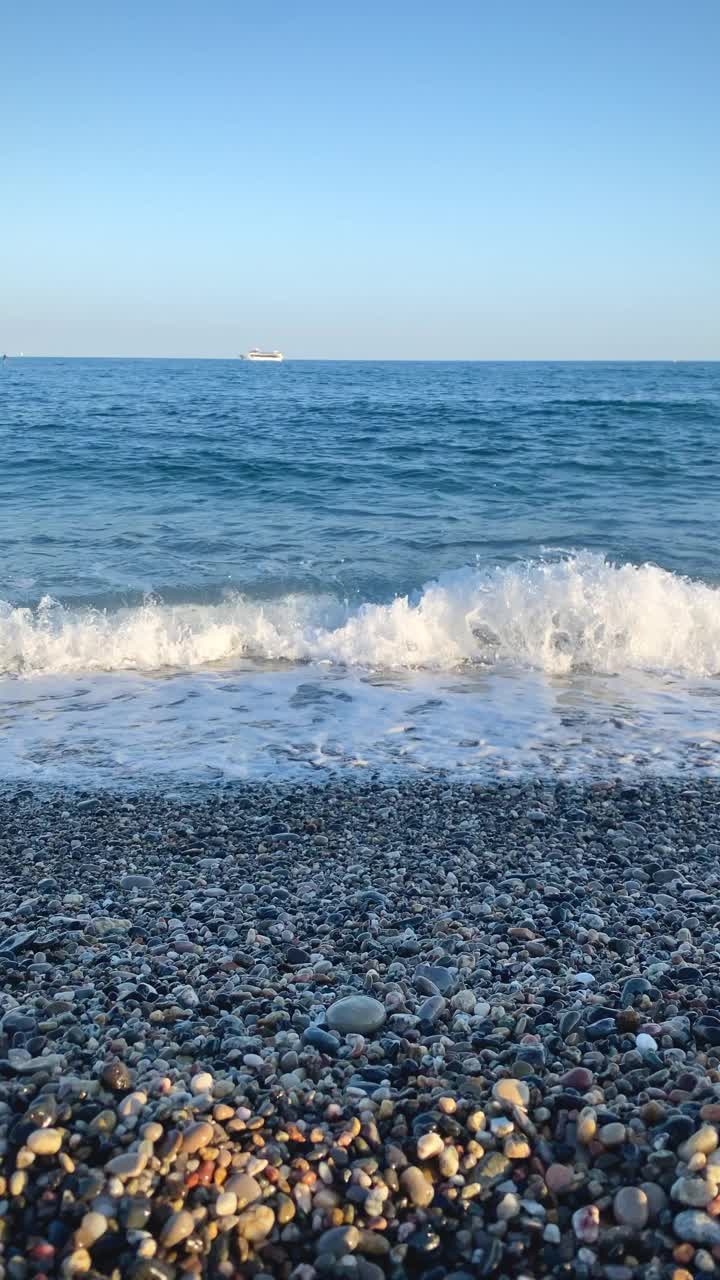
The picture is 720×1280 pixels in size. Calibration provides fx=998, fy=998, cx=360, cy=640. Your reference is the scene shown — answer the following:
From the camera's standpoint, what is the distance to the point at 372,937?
141 inches

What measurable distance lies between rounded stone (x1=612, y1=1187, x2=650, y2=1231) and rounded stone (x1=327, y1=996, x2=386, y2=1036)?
888 mm

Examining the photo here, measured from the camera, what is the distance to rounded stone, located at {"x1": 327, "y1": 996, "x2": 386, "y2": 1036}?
2898mm

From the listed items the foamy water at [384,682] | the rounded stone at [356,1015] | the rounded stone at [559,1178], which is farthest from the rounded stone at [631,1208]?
the foamy water at [384,682]

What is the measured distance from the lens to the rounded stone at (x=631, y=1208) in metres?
2.15

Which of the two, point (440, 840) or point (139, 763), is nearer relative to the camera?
point (440, 840)

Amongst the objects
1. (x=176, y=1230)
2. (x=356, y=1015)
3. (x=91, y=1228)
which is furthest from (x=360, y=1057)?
(x=91, y=1228)

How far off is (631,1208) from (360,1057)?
0.83 meters

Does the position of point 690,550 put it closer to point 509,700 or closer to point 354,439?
point 509,700

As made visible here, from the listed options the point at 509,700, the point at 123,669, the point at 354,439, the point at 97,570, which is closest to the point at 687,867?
the point at 509,700

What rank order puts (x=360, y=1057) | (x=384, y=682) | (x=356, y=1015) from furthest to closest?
(x=384, y=682), (x=356, y=1015), (x=360, y=1057)

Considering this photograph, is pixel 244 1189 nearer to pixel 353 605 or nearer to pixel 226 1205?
pixel 226 1205

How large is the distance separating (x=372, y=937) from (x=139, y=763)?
272 centimetres

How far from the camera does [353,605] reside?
35.0 feet

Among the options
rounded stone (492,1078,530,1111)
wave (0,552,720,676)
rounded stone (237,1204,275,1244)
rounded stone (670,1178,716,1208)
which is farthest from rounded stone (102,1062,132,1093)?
wave (0,552,720,676)
